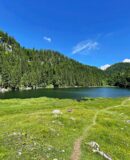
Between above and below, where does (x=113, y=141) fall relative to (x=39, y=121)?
below

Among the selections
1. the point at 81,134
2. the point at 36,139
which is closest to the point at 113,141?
the point at 81,134

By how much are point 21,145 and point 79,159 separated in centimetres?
761

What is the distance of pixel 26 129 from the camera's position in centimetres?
3241

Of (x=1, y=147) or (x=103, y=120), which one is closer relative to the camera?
(x=1, y=147)

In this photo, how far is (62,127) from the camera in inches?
1393

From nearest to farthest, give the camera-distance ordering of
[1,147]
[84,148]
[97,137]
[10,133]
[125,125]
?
[1,147] → [84,148] → [10,133] → [97,137] → [125,125]

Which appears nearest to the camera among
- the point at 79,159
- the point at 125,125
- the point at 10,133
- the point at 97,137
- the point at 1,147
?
the point at 79,159

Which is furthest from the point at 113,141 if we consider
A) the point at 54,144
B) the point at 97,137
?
the point at 54,144

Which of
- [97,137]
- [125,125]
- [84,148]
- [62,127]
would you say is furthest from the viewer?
[125,125]

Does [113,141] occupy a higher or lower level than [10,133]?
lower

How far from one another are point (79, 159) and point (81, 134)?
33.2 feet

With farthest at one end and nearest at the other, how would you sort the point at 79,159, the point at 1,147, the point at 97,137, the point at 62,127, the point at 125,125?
the point at 125,125 → the point at 62,127 → the point at 97,137 → the point at 1,147 → the point at 79,159

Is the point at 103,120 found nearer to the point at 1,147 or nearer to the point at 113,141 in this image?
the point at 113,141

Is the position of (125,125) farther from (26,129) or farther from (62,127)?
(26,129)
